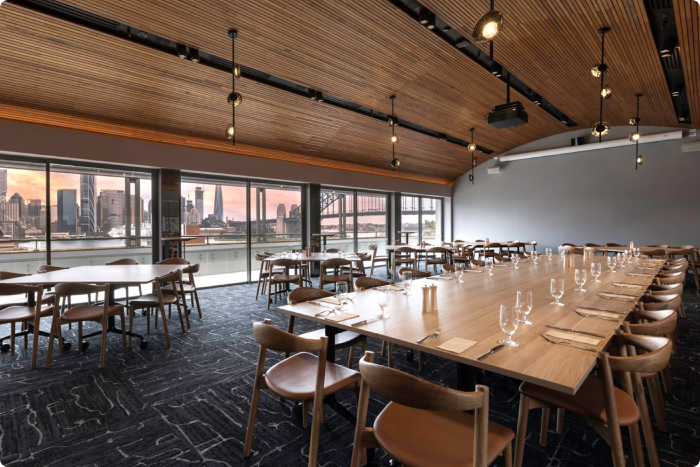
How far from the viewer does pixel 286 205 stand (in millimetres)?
9445

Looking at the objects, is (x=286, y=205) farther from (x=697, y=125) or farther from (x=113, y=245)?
(x=697, y=125)

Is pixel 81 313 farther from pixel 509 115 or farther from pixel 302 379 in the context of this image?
pixel 509 115

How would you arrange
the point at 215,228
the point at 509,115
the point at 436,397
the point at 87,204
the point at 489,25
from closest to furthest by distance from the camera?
the point at 436,397
the point at 489,25
the point at 509,115
the point at 87,204
the point at 215,228

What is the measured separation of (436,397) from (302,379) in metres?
1.07

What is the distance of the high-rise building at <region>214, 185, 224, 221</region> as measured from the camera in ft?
26.7

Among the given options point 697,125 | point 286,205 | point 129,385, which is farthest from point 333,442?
point 697,125

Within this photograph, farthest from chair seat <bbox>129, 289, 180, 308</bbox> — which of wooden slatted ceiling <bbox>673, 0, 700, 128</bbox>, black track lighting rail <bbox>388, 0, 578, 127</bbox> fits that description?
wooden slatted ceiling <bbox>673, 0, 700, 128</bbox>

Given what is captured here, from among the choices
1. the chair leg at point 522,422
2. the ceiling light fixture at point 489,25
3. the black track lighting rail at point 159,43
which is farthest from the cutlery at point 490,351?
the black track lighting rail at point 159,43

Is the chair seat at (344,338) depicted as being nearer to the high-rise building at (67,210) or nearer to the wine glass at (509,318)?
the wine glass at (509,318)

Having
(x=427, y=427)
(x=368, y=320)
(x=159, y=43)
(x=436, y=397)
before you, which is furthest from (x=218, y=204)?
(x=436, y=397)

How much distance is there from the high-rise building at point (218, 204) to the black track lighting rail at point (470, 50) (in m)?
5.44

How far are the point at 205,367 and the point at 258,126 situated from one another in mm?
5386

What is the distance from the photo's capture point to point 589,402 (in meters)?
1.83

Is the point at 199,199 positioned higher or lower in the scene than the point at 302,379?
higher
